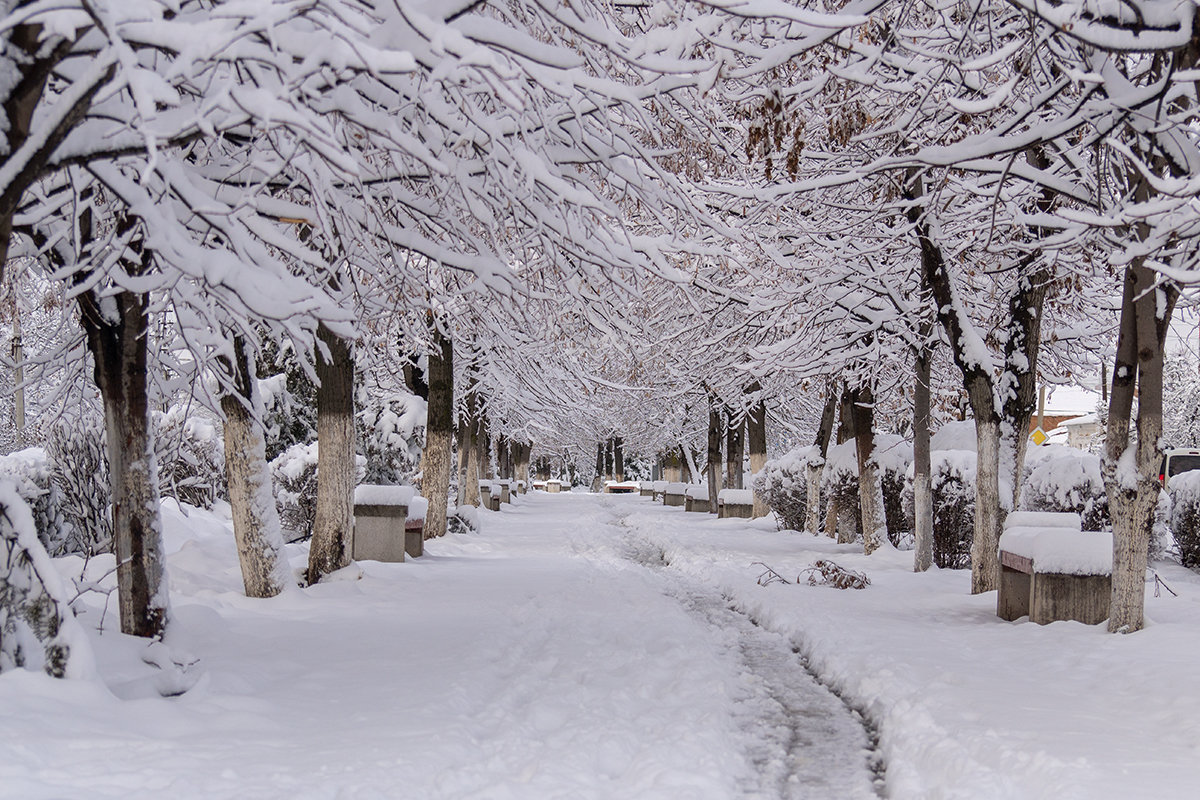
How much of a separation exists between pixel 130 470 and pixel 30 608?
5.97ft

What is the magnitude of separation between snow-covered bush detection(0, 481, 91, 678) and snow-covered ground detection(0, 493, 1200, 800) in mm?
145

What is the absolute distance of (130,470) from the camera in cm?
699

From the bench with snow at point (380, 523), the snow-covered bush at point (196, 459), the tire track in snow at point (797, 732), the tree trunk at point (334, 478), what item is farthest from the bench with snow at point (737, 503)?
the tire track in snow at point (797, 732)

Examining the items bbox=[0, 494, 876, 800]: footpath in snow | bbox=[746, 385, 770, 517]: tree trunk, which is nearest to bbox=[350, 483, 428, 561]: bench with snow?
bbox=[0, 494, 876, 800]: footpath in snow

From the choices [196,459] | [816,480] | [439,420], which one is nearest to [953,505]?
[816,480]

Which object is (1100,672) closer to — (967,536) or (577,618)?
(577,618)

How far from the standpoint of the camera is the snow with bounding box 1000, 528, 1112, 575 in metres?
8.83

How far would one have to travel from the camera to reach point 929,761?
207 inches

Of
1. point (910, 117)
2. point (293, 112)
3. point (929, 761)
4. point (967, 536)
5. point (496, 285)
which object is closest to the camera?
point (293, 112)

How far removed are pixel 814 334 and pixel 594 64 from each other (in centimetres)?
821

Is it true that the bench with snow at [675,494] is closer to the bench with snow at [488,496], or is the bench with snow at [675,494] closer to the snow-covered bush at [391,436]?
the bench with snow at [488,496]

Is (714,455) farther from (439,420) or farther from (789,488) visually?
(439,420)

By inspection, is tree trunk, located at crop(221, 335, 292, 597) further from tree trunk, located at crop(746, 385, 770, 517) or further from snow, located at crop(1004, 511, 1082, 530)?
tree trunk, located at crop(746, 385, 770, 517)

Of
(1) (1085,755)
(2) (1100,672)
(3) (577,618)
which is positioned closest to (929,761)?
(1) (1085,755)
